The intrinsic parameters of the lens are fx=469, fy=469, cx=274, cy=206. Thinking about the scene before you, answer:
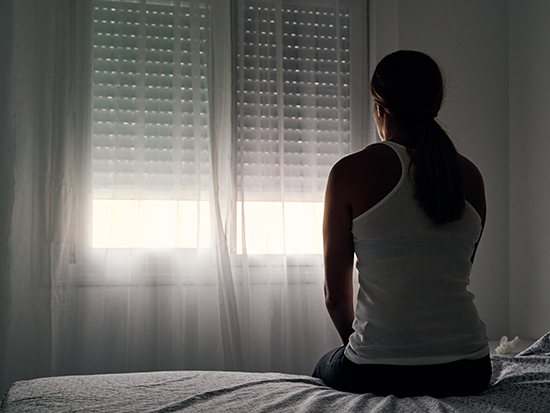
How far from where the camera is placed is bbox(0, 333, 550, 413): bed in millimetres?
825

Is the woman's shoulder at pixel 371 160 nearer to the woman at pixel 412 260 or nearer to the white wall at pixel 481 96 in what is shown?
the woman at pixel 412 260

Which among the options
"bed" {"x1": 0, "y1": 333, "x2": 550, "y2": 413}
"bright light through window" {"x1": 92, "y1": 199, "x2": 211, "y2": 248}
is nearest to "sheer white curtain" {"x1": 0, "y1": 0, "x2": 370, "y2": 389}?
"bright light through window" {"x1": 92, "y1": 199, "x2": 211, "y2": 248}

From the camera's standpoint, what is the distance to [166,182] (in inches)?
84.2

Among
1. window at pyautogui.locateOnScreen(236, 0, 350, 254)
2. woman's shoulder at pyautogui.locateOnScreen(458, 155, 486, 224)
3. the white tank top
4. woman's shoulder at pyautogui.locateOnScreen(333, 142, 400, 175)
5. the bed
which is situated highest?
window at pyautogui.locateOnScreen(236, 0, 350, 254)

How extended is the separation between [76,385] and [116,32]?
168cm

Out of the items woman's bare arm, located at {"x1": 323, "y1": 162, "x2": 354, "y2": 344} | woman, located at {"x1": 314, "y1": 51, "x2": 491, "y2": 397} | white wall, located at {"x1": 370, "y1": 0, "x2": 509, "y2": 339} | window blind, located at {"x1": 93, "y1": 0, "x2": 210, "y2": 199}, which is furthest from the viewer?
white wall, located at {"x1": 370, "y1": 0, "x2": 509, "y2": 339}

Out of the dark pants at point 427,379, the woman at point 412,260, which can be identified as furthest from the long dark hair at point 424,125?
the dark pants at point 427,379

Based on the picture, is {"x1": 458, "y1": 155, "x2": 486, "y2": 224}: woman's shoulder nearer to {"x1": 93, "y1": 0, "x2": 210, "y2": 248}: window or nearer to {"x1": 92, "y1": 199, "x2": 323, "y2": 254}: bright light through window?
{"x1": 92, "y1": 199, "x2": 323, "y2": 254}: bright light through window

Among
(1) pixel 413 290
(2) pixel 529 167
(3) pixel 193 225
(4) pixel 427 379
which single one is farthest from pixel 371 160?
(2) pixel 529 167

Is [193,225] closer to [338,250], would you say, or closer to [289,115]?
[289,115]

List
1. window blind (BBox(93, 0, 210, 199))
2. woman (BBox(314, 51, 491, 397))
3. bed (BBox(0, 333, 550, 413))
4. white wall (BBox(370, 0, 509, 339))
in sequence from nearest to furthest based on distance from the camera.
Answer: bed (BBox(0, 333, 550, 413)) < woman (BBox(314, 51, 491, 397)) < window blind (BBox(93, 0, 210, 199)) < white wall (BBox(370, 0, 509, 339))

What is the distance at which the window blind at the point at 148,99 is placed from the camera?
211 cm

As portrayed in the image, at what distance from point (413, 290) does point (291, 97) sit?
1536mm

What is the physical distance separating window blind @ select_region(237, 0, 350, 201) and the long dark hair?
1142 mm
